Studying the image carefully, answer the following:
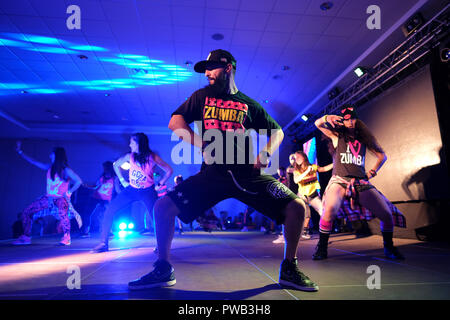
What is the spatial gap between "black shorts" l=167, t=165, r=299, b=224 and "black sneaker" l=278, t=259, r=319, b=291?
32 cm

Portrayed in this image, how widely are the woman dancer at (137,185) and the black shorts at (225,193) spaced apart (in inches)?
76.6

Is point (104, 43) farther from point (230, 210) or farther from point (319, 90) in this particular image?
point (230, 210)

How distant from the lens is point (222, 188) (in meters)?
1.88

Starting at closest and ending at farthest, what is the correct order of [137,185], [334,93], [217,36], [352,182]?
[352,182]
[137,185]
[217,36]
[334,93]

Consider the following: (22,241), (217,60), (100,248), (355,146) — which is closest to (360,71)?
(355,146)

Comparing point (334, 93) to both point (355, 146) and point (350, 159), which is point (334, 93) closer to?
point (355, 146)

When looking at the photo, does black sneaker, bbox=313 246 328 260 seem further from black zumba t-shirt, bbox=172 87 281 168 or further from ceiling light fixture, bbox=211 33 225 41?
ceiling light fixture, bbox=211 33 225 41

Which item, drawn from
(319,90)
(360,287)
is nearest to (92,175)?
(319,90)

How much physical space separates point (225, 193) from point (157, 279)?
2.47ft

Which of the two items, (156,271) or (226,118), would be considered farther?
(226,118)

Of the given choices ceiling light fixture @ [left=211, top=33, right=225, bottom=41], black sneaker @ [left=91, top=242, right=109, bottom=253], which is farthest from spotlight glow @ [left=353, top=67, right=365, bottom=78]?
black sneaker @ [left=91, top=242, right=109, bottom=253]

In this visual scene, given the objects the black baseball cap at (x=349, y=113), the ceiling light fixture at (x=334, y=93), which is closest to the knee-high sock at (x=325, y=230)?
the black baseball cap at (x=349, y=113)

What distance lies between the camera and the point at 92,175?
549 inches

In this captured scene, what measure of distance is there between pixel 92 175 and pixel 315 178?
1225 centimetres
